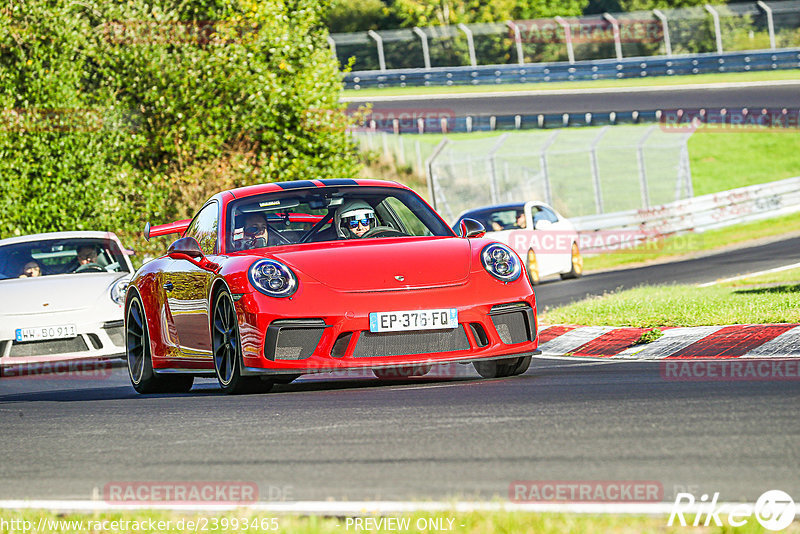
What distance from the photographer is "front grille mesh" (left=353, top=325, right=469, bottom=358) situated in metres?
7.84

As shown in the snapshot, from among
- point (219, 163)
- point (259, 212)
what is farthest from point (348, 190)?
point (219, 163)

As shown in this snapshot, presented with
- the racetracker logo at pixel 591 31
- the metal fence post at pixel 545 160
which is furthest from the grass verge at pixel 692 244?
the racetracker logo at pixel 591 31

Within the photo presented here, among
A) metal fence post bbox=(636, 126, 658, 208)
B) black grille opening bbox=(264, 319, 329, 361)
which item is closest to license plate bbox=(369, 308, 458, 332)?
black grille opening bbox=(264, 319, 329, 361)

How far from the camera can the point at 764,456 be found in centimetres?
497

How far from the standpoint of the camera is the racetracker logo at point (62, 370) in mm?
12641

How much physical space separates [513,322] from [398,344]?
2.73 feet

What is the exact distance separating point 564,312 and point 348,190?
4995mm

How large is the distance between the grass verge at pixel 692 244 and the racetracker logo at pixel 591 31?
63.4 feet

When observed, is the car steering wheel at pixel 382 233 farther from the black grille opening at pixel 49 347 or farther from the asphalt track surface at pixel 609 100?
the asphalt track surface at pixel 609 100

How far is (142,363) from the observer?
33.6 feet

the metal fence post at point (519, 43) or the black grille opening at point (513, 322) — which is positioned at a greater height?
the black grille opening at point (513, 322)

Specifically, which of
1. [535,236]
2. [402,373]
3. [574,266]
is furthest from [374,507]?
[574,266]

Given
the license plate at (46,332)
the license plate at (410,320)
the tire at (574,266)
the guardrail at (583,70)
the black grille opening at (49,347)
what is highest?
the license plate at (410,320)

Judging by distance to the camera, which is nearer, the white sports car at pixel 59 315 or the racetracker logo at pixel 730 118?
the white sports car at pixel 59 315
